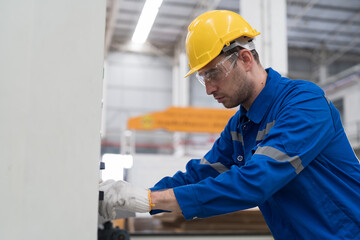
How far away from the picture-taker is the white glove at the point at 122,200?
46.4 inches

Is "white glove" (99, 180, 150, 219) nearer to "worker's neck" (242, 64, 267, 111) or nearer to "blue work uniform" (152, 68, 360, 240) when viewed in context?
"blue work uniform" (152, 68, 360, 240)

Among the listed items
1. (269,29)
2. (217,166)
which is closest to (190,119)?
(269,29)

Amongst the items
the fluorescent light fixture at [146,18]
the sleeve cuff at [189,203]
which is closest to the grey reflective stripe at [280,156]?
the sleeve cuff at [189,203]

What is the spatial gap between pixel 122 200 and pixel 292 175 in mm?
579

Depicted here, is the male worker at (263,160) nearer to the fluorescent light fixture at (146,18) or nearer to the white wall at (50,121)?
the white wall at (50,121)

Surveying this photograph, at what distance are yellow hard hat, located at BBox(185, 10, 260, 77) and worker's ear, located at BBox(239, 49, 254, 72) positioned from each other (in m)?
0.07

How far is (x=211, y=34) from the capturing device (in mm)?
1601

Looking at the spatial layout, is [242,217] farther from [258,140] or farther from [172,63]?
[172,63]

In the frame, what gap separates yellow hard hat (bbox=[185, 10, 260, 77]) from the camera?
1580 mm

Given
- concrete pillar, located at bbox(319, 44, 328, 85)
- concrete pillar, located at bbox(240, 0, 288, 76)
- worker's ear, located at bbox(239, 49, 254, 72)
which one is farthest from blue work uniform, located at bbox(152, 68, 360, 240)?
concrete pillar, located at bbox(319, 44, 328, 85)

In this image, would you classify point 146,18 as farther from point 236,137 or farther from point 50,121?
point 50,121

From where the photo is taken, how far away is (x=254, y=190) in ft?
3.95

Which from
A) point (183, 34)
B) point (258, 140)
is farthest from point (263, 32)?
point (183, 34)

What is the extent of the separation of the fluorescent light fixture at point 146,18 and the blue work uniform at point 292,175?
118 inches
